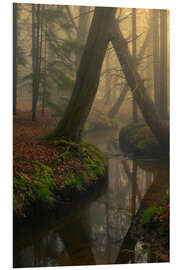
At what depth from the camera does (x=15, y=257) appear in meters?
Answer: 3.52

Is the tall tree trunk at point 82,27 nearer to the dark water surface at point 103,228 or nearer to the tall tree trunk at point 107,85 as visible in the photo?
the tall tree trunk at point 107,85

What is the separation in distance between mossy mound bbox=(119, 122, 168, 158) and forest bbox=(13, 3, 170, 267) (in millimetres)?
24

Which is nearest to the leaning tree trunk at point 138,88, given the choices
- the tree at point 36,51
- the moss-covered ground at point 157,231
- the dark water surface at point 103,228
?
the dark water surface at point 103,228

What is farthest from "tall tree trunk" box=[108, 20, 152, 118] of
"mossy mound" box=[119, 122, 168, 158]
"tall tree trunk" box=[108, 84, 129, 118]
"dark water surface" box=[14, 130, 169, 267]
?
"dark water surface" box=[14, 130, 169, 267]

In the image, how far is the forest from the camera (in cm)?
383

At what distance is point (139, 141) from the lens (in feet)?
21.5

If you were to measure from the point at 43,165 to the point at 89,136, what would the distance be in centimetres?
201

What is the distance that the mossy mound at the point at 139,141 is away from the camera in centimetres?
629

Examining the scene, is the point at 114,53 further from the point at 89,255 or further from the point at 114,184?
the point at 89,255

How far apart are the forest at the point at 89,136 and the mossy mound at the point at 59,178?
18mm

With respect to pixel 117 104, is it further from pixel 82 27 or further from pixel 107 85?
pixel 82 27

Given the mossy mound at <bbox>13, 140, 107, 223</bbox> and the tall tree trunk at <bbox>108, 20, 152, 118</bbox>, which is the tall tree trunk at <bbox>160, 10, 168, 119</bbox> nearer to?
the tall tree trunk at <bbox>108, 20, 152, 118</bbox>
